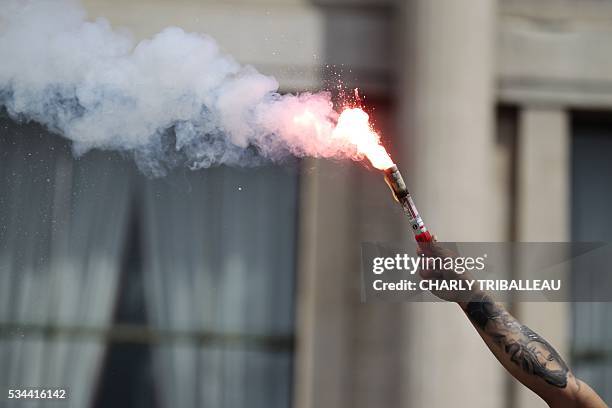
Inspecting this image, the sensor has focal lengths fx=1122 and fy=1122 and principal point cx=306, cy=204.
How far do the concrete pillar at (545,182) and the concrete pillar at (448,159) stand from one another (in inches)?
8.2

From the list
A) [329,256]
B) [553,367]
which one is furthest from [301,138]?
[553,367]

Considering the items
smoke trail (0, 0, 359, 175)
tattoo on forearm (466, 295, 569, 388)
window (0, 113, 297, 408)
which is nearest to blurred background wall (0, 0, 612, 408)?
window (0, 113, 297, 408)

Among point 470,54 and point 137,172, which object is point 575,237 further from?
point 137,172

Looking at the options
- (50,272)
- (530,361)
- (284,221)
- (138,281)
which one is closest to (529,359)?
(530,361)

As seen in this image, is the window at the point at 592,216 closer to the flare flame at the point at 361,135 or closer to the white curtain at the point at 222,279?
the white curtain at the point at 222,279

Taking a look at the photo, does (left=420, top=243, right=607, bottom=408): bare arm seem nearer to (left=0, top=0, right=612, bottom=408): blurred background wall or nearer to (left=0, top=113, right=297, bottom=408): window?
(left=0, top=0, right=612, bottom=408): blurred background wall

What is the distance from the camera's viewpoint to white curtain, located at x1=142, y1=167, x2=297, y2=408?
6.15m

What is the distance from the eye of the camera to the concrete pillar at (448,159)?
5.82m

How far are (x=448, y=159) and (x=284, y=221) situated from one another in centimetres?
100

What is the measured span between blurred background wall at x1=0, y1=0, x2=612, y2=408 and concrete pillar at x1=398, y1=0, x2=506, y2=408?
0.5 inches

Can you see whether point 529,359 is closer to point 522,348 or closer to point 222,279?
point 522,348

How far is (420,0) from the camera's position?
6082 millimetres

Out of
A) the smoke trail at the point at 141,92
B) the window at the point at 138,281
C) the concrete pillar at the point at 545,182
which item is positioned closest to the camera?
the smoke trail at the point at 141,92

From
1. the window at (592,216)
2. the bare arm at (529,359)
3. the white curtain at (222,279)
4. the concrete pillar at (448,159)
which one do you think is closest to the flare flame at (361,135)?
the bare arm at (529,359)
